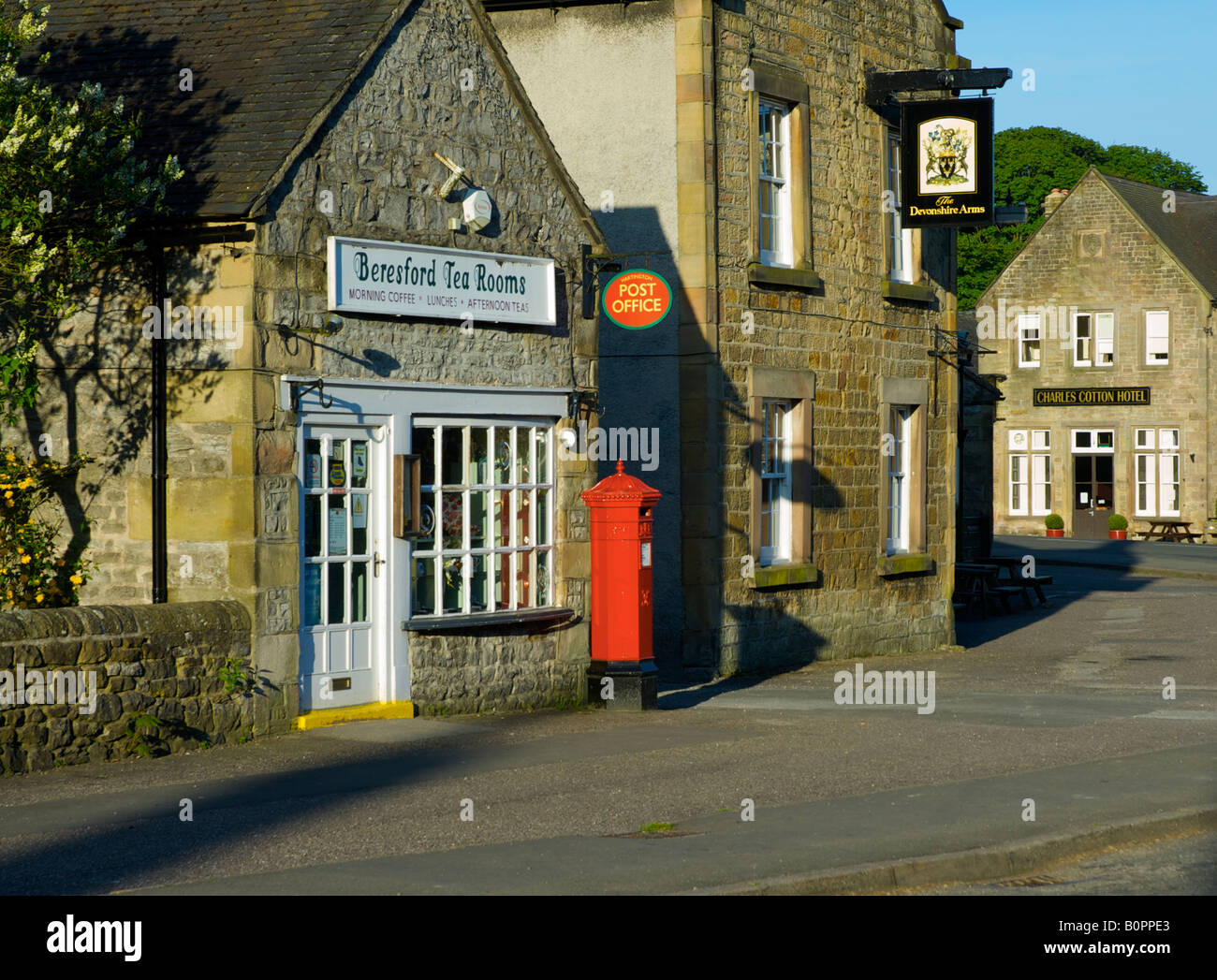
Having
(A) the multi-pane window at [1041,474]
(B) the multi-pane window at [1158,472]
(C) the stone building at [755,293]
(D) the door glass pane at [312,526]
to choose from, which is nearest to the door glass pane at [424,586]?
(D) the door glass pane at [312,526]

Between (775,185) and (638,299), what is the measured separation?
3.53 m

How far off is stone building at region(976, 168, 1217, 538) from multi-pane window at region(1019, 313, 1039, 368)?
4cm

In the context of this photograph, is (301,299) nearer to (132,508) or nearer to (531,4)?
(132,508)

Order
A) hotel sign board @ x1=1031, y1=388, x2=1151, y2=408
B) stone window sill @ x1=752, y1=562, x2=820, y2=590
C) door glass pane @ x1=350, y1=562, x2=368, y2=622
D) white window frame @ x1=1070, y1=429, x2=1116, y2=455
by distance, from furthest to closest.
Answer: white window frame @ x1=1070, y1=429, x2=1116, y2=455 < hotel sign board @ x1=1031, y1=388, x2=1151, y2=408 < stone window sill @ x1=752, y1=562, x2=820, y2=590 < door glass pane @ x1=350, y1=562, x2=368, y2=622

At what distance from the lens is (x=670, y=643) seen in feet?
60.2

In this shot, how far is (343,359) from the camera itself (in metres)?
13.4

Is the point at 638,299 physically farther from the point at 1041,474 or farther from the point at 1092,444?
the point at 1041,474

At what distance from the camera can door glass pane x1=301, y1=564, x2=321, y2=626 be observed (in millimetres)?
13203

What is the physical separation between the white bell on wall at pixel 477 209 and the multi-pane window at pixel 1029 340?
41.5 meters

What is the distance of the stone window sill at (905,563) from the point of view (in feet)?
70.6

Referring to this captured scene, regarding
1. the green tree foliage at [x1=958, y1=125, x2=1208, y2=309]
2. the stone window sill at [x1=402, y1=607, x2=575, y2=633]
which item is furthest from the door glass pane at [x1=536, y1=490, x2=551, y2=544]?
the green tree foliage at [x1=958, y1=125, x2=1208, y2=309]

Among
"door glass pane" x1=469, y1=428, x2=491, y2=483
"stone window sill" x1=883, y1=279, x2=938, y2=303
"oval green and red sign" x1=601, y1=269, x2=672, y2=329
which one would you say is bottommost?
"door glass pane" x1=469, y1=428, x2=491, y2=483

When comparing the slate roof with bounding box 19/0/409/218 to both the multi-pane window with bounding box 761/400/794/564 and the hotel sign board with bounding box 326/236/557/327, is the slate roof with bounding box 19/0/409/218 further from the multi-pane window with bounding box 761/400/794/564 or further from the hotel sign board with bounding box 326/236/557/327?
the multi-pane window with bounding box 761/400/794/564
